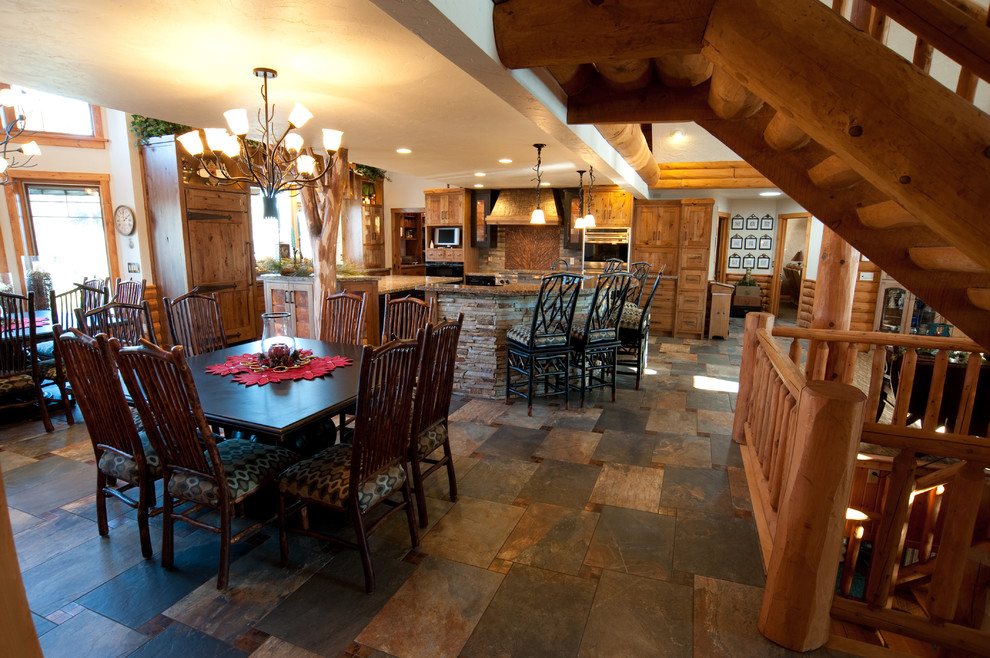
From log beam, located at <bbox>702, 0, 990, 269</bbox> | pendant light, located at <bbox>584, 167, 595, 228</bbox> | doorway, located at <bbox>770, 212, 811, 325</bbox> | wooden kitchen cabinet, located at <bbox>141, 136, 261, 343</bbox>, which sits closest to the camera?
log beam, located at <bbox>702, 0, 990, 269</bbox>

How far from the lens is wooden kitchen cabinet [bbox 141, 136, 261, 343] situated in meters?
5.75

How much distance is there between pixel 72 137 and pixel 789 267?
490 inches

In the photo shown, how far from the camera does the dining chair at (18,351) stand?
134 inches

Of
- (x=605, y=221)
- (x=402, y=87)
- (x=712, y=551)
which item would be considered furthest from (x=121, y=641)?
(x=605, y=221)

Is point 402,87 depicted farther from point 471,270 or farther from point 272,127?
point 471,270

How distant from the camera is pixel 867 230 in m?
2.41

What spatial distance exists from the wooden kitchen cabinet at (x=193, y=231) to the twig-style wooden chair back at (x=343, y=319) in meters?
2.91

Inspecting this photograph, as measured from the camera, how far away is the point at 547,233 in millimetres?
8570

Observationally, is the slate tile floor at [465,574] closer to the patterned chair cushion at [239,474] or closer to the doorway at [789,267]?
the patterned chair cushion at [239,474]

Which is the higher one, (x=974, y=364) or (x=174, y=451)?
(x=974, y=364)

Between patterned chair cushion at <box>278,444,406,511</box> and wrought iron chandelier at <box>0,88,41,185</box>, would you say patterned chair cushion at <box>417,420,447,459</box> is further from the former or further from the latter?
wrought iron chandelier at <box>0,88,41,185</box>

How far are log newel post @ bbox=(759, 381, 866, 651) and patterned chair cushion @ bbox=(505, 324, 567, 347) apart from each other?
2356 millimetres

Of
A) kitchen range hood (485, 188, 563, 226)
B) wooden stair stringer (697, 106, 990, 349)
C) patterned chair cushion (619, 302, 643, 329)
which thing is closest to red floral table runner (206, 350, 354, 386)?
wooden stair stringer (697, 106, 990, 349)

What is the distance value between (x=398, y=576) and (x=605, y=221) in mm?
6605
